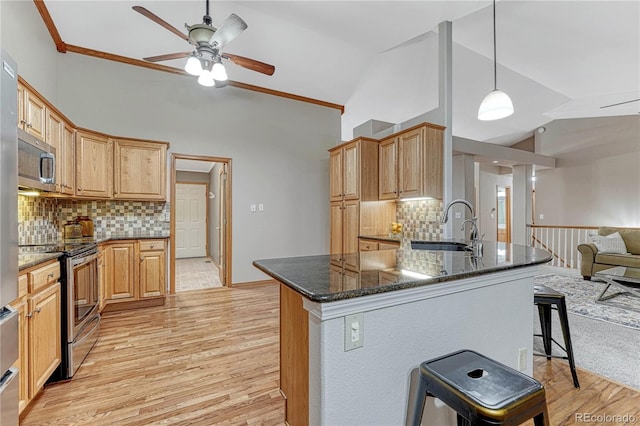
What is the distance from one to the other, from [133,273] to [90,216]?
3.35 feet

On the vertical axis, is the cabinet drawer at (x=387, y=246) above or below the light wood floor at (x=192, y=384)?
above

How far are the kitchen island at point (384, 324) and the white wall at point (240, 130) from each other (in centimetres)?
337

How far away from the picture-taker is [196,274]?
18.2 ft

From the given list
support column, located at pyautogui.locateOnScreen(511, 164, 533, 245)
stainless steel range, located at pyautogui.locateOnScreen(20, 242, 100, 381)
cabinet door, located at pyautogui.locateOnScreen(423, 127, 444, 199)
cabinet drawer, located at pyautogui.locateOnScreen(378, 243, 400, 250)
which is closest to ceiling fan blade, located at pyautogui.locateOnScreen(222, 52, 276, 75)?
cabinet door, located at pyautogui.locateOnScreen(423, 127, 444, 199)

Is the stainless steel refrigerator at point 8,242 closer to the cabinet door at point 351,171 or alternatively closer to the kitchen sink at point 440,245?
the kitchen sink at point 440,245

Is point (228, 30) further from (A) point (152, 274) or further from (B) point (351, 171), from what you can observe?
(A) point (152, 274)

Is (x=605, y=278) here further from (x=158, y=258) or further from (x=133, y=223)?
(x=133, y=223)

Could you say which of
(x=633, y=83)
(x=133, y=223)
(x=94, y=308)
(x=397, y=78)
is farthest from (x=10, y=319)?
(x=633, y=83)

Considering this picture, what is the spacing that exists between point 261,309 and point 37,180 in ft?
7.91

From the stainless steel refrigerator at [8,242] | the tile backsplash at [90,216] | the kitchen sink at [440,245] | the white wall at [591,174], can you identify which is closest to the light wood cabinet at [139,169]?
the tile backsplash at [90,216]

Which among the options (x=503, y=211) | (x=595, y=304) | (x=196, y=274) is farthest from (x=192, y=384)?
(x=503, y=211)

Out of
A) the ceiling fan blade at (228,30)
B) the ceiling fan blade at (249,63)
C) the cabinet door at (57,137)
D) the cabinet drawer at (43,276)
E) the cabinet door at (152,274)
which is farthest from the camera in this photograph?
the cabinet door at (152,274)

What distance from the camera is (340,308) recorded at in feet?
3.23
